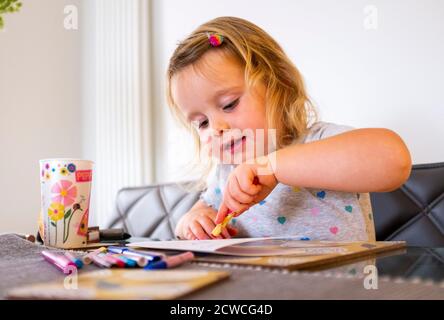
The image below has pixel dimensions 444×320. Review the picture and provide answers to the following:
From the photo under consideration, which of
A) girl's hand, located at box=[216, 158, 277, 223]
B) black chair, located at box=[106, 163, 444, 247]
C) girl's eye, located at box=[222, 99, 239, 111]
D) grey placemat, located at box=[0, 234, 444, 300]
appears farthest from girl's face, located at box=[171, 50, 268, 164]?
Answer: grey placemat, located at box=[0, 234, 444, 300]

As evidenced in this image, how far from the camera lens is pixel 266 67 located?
0.98 meters

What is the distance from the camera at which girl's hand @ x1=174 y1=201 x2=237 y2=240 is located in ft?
2.79

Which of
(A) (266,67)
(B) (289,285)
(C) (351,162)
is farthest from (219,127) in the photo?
(B) (289,285)

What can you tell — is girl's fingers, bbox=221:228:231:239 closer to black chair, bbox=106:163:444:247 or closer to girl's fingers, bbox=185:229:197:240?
girl's fingers, bbox=185:229:197:240

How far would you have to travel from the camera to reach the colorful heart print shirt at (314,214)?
874mm

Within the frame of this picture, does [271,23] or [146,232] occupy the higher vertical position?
[271,23]

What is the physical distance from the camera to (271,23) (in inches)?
58.8

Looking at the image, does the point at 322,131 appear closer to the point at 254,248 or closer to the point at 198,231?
the point at 198,231

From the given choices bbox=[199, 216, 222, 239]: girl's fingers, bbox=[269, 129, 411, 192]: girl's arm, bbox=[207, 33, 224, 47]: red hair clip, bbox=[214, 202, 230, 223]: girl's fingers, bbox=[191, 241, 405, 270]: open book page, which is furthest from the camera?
bbox=[207, 33, 224, 47]: red hair clip

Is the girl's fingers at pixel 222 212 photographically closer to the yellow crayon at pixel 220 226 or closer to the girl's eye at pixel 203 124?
the yellow crayon at pixel 220 226

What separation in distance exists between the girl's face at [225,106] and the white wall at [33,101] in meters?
1.38
